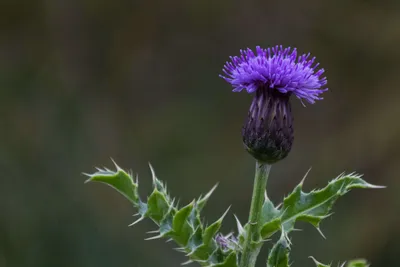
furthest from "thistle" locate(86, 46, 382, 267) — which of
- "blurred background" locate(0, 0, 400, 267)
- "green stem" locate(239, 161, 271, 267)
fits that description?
"blurred background" locate(0, 0, 400, 267)

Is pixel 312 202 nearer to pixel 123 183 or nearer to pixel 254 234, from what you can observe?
pixel 254 234

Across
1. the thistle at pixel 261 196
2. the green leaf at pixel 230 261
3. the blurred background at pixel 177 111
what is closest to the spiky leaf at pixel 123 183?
the thistle at pixel 261 196

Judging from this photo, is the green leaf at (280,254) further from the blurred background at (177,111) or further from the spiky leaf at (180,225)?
the blurred background at (177,111)

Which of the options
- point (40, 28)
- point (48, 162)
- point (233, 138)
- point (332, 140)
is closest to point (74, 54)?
point (40, 28)

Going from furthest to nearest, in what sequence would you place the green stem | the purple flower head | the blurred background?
the blurred background < the purple flower head < the green stem

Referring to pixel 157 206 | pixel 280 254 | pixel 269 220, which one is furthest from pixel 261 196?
pixel 157 206

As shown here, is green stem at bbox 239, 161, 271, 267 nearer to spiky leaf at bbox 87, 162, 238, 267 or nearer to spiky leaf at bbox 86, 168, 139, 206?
spiky leaf at bbox 87, 162, 238, 267
